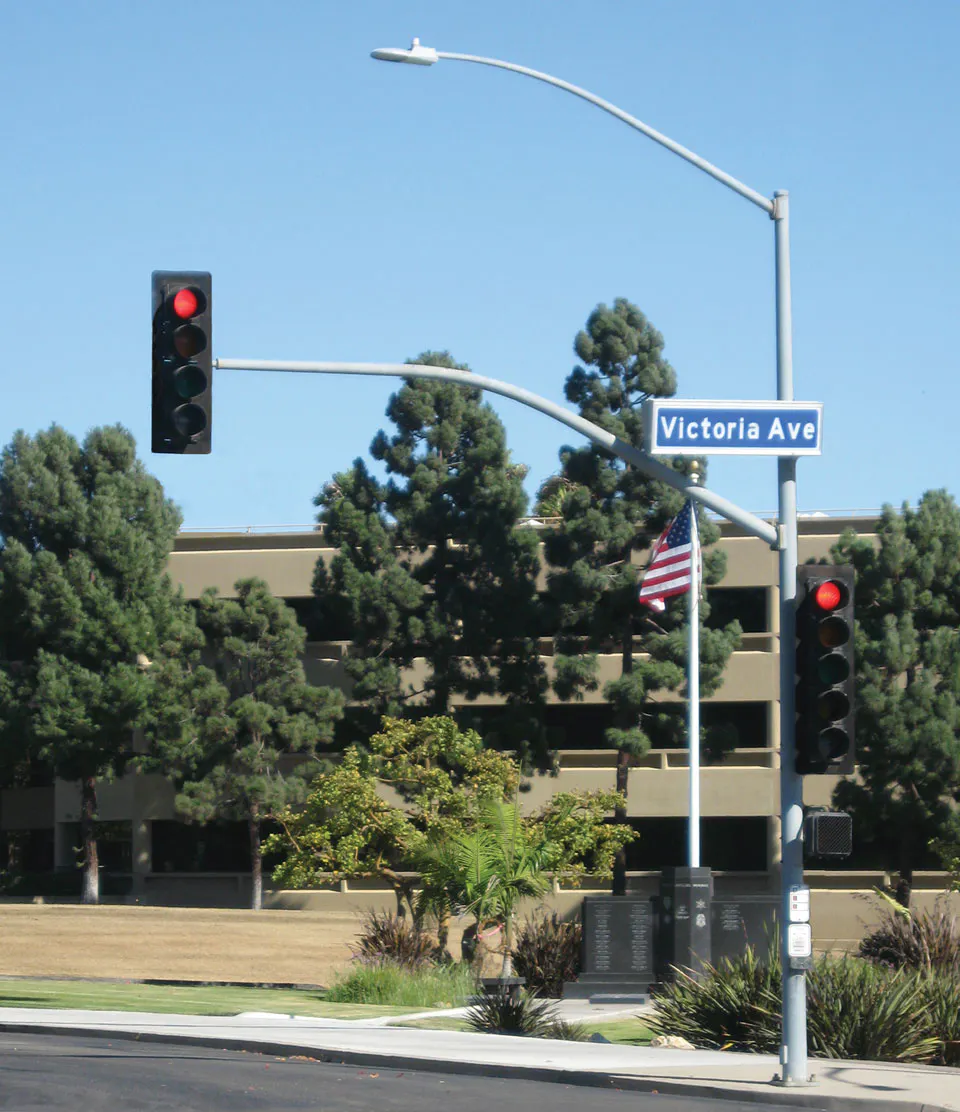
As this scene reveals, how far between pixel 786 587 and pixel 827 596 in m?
0.54

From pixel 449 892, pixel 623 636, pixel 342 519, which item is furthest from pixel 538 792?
pixel 449 892

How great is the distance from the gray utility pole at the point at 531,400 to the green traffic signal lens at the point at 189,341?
0.53 m

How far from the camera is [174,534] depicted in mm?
50875

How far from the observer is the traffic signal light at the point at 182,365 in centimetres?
1320

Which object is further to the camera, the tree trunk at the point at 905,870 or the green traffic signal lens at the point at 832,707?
the tree trunk at the point at 905,870

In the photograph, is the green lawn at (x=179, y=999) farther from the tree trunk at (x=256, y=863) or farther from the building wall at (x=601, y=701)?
the building wall at (x=601, y=701)

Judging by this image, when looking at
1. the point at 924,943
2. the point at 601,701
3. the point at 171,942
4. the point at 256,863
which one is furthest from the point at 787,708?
the point at 601,701

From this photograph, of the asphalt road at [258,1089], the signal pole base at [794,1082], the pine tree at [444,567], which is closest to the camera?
the asphalt road at [258,1089]

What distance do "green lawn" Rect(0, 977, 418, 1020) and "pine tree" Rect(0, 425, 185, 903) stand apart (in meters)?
15.7

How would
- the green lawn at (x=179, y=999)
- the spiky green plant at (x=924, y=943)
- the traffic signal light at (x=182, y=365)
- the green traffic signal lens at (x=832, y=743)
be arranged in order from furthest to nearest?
the green lawn at (x=179, y=999) < the spiky green plant at (x=924, y=943) < the green traffic signal lens at (x=832, y=743) < the traffic signal light at (x=182, y=365)

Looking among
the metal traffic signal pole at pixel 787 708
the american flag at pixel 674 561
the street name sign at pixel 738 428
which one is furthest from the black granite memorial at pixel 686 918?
the street name sign at pixel 738 428

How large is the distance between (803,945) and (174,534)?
3833cm

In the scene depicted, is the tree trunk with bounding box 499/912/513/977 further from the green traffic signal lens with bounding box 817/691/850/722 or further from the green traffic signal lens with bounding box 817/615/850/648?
the green traffic signal lens with bounding box 817/615/850/648

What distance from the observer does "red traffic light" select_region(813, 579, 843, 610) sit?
1495cm
